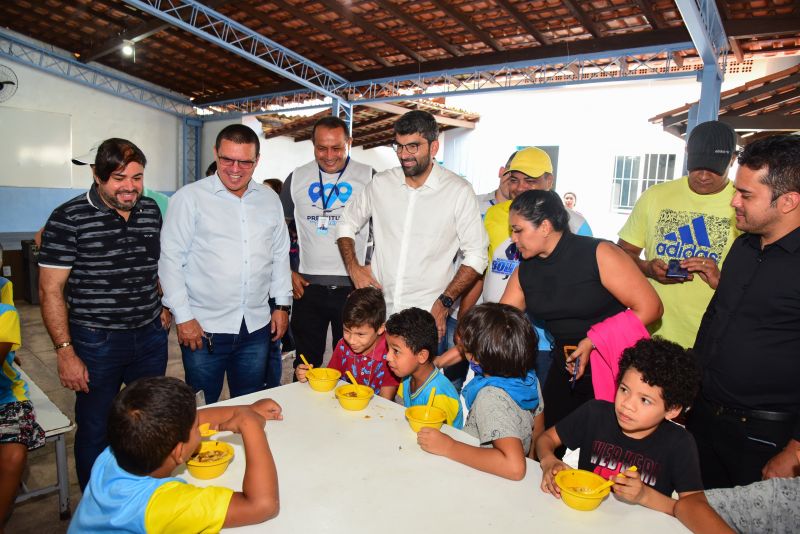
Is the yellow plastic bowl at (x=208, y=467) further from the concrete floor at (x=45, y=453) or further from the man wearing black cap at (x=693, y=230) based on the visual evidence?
the man wearing black cap at (x=693, y=230)

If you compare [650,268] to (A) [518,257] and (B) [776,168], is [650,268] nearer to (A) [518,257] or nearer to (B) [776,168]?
(A) [518,257]

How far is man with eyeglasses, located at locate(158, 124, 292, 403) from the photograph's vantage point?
7.79ft

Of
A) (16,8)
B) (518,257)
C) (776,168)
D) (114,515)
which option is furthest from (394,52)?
(114,515)

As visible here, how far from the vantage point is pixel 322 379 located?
1.97 metres

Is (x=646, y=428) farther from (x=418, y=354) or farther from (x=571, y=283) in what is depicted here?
(x=418, y=354)

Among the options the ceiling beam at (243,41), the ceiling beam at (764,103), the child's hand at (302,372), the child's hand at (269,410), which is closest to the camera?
the child's hand at (269,410)

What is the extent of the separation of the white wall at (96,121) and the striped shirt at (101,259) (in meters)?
10.3

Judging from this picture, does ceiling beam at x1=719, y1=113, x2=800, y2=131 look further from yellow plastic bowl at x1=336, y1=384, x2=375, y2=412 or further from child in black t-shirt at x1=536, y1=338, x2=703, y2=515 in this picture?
yellow plastic bowl at x1=336, y1=384, x2=375, y2=412

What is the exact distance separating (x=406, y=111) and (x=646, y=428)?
11.5 meters

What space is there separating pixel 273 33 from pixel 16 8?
4854mm

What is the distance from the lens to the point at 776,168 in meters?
1.48

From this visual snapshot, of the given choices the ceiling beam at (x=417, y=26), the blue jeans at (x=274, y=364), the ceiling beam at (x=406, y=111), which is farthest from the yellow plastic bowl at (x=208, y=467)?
the ceiling beam at (x=406, y=111)

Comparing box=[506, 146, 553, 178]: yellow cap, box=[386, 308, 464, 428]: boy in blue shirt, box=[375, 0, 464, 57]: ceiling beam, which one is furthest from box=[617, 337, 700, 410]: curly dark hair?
box=[375, 0, 464, 57]: ceiling beam

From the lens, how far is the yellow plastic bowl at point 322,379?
6.45 ft
